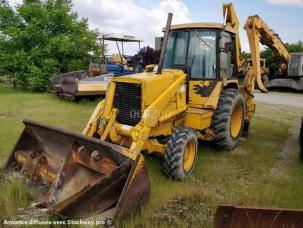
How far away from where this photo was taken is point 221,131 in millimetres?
6086

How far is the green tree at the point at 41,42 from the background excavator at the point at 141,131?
9.63 meters

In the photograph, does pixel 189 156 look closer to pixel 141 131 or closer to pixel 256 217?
pixel 141 131

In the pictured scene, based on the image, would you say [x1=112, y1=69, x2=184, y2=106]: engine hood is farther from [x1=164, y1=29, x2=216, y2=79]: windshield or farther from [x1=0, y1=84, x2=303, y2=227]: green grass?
[x1=0, y1=84, x2=303, y2=227]: green grass

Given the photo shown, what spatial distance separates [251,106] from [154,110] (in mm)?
3702

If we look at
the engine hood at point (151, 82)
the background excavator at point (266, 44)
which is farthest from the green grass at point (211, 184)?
the background excavator at point (266, 44)

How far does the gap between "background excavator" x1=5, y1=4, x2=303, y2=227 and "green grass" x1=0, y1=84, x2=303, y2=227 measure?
0.22 meters

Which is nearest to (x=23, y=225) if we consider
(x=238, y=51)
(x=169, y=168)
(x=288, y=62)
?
(x=169, y=168)

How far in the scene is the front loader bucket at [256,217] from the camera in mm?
2670

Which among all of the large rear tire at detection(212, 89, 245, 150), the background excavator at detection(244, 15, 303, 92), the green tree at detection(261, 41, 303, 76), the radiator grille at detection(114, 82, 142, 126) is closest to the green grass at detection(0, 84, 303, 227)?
the large rear tire at detection(212, 89, 245, 150)

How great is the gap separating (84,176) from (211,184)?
1.84 meters

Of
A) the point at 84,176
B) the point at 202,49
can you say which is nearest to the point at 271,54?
the point at 202,49

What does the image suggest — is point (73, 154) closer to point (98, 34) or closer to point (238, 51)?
point (238, 51)

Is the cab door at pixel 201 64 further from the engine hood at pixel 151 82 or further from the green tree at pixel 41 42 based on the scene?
the green tree at pixel 41 42

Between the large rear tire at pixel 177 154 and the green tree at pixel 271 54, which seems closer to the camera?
the large rear tire at pixel 177 154
